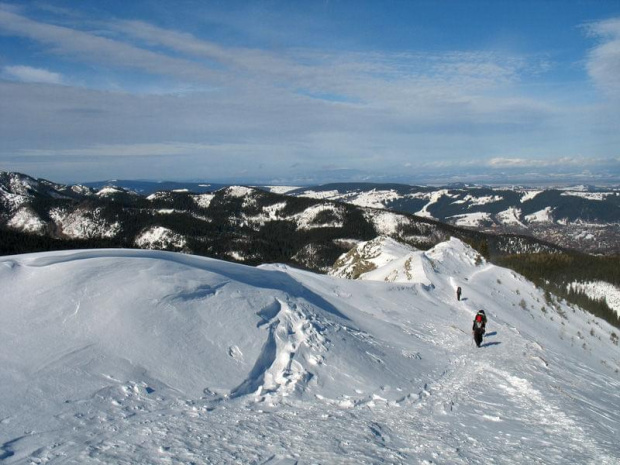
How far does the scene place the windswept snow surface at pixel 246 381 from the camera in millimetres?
7551

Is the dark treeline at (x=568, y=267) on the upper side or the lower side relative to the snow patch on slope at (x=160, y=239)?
upper

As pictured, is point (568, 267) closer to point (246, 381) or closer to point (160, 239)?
point (246, 381)

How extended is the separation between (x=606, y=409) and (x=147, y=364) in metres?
13.7

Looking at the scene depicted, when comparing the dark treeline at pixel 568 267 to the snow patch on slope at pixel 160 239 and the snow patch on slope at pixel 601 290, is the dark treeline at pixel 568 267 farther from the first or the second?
the snow patch on slope at pixel 160 239

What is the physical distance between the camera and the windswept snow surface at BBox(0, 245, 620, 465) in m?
7.55

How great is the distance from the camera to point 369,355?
525 inches

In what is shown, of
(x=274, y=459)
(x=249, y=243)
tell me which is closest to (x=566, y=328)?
(x=274, y=459)

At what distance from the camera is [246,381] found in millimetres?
10266

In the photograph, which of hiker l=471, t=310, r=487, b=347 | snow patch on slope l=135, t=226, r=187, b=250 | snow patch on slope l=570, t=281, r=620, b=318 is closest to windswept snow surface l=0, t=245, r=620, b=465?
hiker l=471, t=310, r=487, b=347

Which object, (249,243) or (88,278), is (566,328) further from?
(249,243)

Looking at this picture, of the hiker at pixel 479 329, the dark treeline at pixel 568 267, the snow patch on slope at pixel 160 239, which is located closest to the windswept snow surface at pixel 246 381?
the hiker at pixel 479 329

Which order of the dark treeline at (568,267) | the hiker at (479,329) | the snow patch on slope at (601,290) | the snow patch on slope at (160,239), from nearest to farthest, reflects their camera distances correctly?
the hiker at (479,329), the snow patch on slope at (601,290), the dark treeline at (568,267), the snow patch on slope at (160,239)

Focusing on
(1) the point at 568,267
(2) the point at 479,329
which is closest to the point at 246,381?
(2) the point at 479,329

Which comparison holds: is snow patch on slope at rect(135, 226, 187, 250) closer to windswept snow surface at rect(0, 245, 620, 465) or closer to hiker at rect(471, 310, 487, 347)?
windswept snow surface at rect(0, 245, 620, 465)
